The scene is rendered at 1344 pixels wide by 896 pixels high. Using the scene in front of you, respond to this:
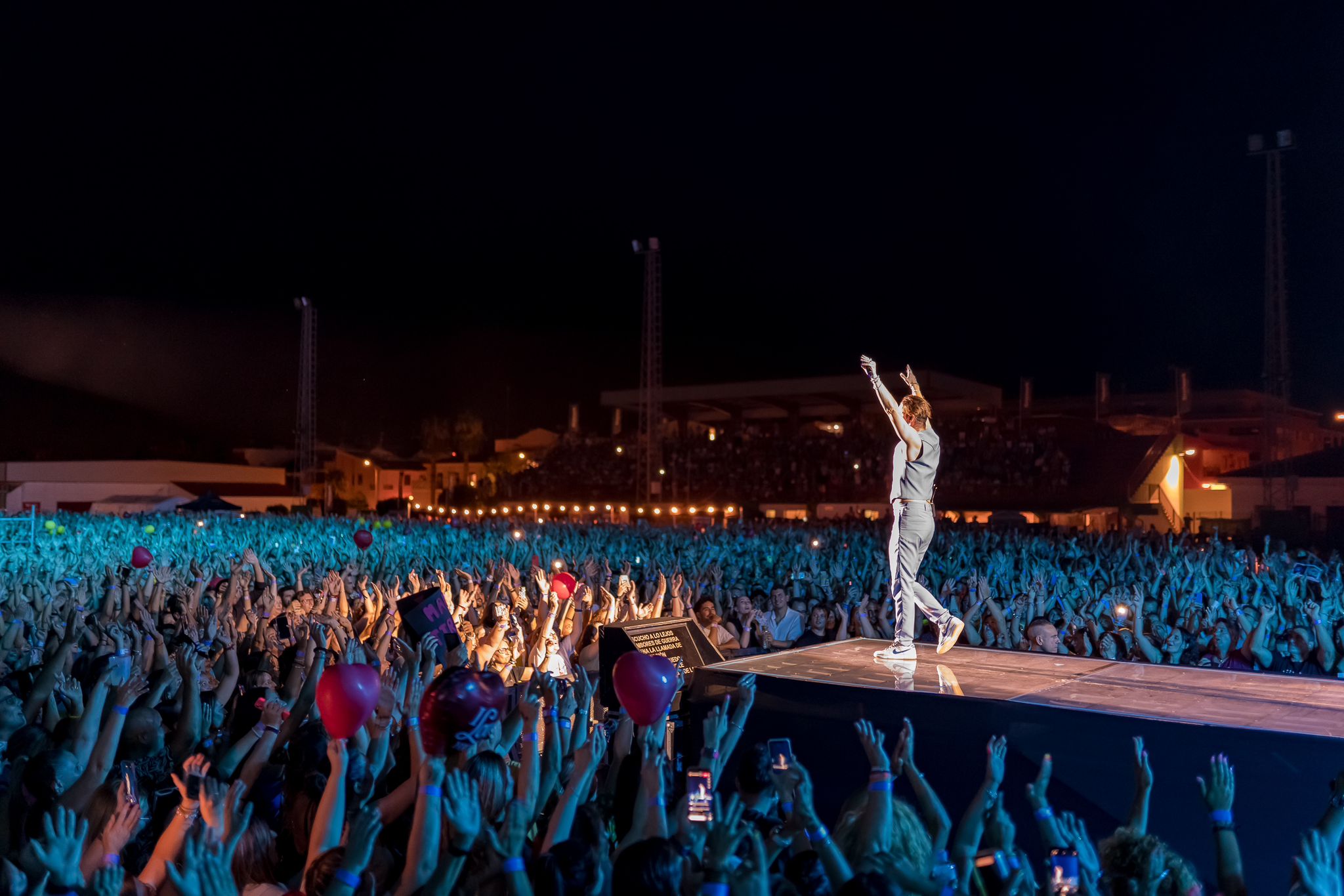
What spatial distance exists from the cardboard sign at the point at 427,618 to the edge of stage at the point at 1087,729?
1588mm

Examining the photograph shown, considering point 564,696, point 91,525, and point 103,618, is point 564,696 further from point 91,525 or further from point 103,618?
point 91,525

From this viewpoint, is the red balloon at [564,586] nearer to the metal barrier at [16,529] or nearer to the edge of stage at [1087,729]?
the edge of stage at [1087,729]

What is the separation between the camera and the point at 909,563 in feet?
22.8

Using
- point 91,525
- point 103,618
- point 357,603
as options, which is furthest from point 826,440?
point 103,618

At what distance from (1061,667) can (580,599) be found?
3532 mm

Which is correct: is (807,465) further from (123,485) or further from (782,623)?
(123,485)

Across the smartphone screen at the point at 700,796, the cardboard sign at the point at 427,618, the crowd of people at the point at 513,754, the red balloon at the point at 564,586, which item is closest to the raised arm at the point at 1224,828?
the crowd of people at the point at 513,754

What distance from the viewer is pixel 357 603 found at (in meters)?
9.91

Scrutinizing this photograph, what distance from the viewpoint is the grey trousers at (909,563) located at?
6.92 m

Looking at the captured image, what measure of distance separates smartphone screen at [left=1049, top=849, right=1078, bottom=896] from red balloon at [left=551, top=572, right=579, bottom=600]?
5.64m

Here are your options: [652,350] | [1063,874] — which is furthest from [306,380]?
[1063,874]

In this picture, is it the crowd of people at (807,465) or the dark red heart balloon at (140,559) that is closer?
the dark red heart balloon at (140,559)

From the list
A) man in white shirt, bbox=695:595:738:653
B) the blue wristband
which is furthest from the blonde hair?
the blue wristband

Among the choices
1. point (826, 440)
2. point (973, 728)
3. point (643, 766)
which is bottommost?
point (973, 728)
